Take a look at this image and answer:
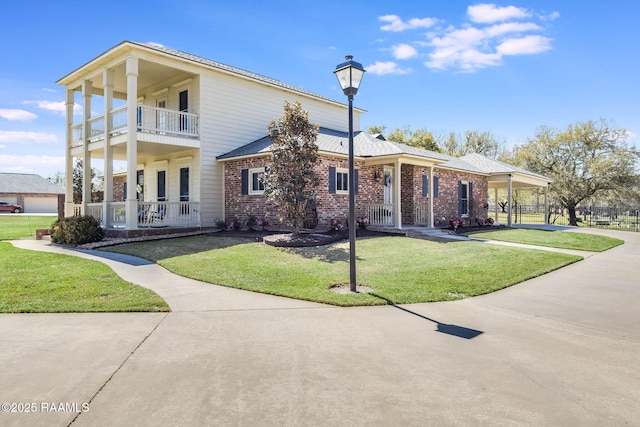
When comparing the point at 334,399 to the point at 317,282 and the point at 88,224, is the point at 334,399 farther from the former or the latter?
the point at 88,224

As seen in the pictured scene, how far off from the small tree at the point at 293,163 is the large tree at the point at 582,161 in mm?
A: 25910

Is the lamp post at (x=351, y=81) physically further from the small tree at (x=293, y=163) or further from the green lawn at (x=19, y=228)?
the green lawn at (x=19, y=228)

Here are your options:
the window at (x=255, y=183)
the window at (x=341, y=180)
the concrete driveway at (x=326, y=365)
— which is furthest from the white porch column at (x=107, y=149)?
the concrete driveway at (x=326, y=365)

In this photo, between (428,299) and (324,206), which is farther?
(324,206)

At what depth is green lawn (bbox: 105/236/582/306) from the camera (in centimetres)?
687

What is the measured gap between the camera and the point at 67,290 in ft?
22.2

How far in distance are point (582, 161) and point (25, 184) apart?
212ft

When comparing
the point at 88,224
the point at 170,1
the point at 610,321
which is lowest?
the point at 610,321

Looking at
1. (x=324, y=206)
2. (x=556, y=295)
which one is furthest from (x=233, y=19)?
(x=556, y=295)

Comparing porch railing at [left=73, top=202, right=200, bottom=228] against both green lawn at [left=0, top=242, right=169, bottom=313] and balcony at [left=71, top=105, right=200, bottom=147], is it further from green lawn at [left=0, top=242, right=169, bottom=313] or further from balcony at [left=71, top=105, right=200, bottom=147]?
green lawn at [left=0, top=242, right=169, bottom=313]

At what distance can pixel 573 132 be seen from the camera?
104 feet

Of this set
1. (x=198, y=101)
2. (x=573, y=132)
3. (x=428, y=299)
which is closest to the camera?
(x=428, y=299)

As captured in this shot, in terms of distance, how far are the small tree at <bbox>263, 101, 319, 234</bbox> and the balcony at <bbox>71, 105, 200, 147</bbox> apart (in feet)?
18.4

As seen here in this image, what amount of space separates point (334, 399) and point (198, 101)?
639 inches
